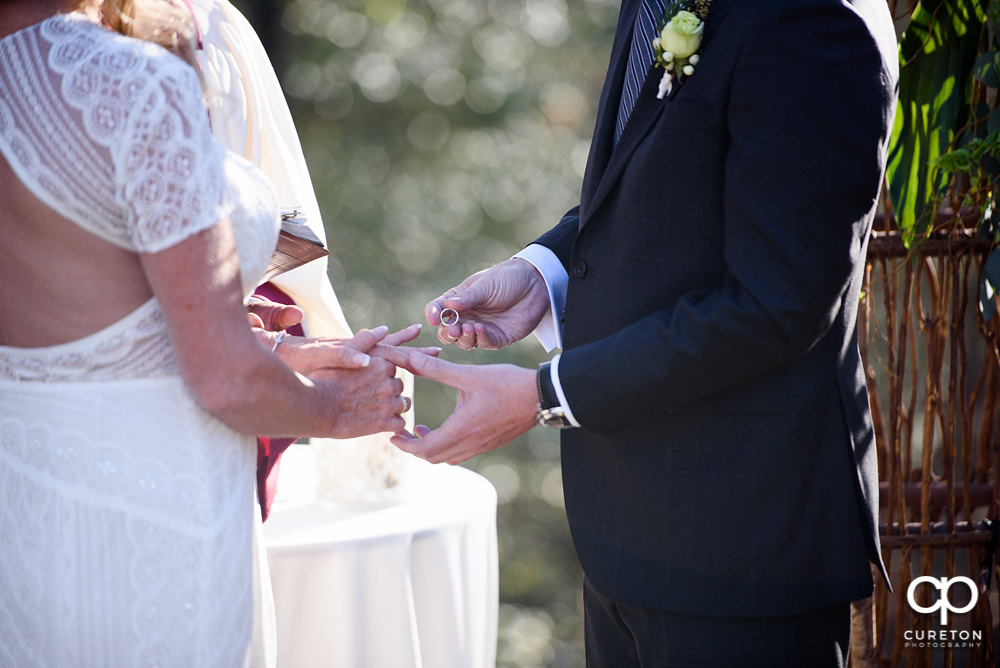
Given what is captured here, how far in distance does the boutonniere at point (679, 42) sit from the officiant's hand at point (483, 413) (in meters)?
0.53

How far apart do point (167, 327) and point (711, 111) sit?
88 centimetres

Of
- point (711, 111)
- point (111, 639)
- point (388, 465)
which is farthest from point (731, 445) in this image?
point (388, 465)

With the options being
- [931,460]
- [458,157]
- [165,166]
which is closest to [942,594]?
[931,460]

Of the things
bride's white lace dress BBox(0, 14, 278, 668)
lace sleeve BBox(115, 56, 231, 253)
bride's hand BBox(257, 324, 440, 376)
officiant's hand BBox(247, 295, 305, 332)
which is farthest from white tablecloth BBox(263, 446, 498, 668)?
lace sleeve BBox(115, 56, 231, 253)

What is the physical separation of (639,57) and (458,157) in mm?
5340

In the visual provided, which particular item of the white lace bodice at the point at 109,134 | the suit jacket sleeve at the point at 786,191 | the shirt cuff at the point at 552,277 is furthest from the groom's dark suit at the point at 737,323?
the white lace bodice at the point at 109,134

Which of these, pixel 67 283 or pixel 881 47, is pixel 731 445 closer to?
pixel 881 47

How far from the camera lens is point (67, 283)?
1.29 meters

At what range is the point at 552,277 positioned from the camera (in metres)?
1.93

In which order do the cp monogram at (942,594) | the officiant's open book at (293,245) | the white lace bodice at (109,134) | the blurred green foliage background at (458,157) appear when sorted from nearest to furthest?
1. the white lace bodice at (109,134)
2. the officiant's open book at (293,245)
3. the cp monogram at (942,594)
4. the blurred green foliage background at (458,157)

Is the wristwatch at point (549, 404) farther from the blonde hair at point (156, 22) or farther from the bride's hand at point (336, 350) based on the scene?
the blonde hair at point (156, 22)

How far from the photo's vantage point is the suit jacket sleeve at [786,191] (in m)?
1.31

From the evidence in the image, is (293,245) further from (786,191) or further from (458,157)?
(458,157)

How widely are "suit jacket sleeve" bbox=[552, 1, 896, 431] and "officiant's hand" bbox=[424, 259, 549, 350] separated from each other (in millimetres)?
555
